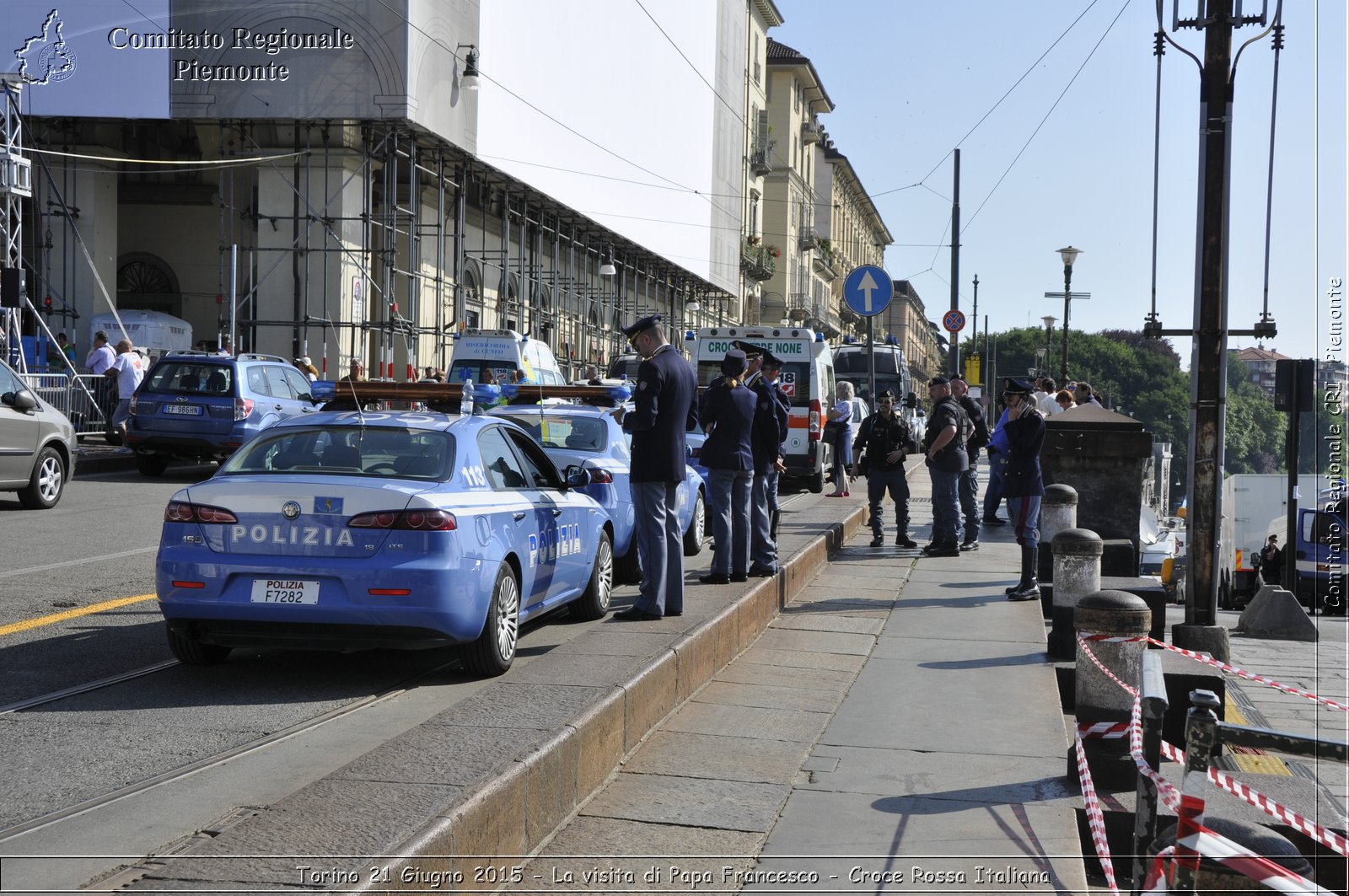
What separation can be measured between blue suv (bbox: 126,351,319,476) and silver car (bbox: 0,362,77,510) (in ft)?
11.7

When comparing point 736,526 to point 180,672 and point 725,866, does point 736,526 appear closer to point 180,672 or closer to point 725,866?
point 180,672

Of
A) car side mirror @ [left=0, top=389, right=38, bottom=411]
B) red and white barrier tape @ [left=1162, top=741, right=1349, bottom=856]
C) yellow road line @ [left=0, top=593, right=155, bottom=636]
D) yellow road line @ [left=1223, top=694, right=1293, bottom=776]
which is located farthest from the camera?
car side mirror @ [left=0, top=389, right=38, bottom=411]

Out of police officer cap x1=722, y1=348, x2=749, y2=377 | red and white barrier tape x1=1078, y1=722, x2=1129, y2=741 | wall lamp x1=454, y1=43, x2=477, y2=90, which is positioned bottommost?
red and white barrier tape x1=1078, y1=722, x2=1129, y2=741

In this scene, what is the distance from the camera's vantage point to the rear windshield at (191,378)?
1912 cm

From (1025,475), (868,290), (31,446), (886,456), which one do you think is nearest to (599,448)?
(1025,475)

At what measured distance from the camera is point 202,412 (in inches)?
750

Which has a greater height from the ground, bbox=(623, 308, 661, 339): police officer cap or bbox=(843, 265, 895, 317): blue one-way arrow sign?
bbox=(843, 265, 895, 317): blue one-way arrow sign

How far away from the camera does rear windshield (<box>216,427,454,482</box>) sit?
7113mm

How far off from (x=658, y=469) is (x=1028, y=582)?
436 cm

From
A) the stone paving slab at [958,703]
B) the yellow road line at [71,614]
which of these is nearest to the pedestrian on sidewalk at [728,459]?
the stone paving slab at [958,703]

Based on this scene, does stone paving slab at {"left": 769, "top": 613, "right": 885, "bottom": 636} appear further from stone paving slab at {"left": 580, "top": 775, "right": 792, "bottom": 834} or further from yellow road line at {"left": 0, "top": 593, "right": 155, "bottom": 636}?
yellow road line at {"left": 0, "top": 593, "right": 155, "bottom": 636}

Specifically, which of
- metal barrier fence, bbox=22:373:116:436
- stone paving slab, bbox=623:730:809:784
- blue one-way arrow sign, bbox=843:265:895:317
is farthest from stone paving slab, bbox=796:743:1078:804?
metal barrier fence, bbox=22:373:116:436

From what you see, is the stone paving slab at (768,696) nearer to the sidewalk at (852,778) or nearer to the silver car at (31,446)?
the sidewalk at (852,778)

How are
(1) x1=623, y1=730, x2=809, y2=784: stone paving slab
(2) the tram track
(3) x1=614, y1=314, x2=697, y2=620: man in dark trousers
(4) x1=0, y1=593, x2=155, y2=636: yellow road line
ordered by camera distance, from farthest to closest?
(3) x1=614, y1=314, x2=697, y2=620: man in dark trousers < (4) x1=0, y1=593, x2=155, y2=636: yellow road line < (1) x1=623, y1=730, x2=809, y2=784: stone paving slab < (2) the tram track
